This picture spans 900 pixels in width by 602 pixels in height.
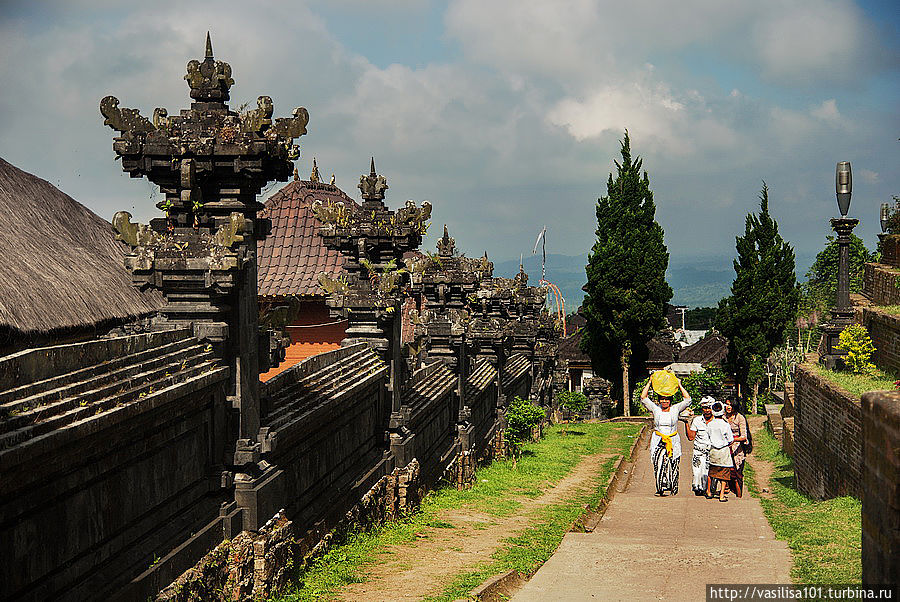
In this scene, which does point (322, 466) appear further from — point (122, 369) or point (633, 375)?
point (633, 375)

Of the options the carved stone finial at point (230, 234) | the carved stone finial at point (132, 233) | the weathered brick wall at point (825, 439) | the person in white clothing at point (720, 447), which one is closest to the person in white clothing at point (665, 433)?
the person in white clothing at point (720, 447)

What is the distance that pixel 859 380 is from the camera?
1633 cm

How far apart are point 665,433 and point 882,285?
45.0ft

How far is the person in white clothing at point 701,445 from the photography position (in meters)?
13.1

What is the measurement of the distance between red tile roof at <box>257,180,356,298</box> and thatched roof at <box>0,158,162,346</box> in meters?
5.87

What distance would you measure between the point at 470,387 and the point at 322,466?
10493 mm

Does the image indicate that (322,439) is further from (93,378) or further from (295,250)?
(295,250)

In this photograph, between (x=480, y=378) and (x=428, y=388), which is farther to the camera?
(x=480, y=378)

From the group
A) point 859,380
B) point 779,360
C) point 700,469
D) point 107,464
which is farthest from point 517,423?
point 779,360

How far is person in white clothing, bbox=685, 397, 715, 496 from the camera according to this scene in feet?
42.8

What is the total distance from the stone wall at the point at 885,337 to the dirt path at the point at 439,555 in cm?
736

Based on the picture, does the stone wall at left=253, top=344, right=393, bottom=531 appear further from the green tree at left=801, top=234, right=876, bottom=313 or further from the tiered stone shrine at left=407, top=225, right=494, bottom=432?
the green tree at left=801, top=234, right=876, bottom=313

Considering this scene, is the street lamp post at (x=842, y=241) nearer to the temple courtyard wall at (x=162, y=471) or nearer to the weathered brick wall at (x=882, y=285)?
the weathered brick wall at (x=882, y=285)

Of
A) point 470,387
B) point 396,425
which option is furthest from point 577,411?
point 396,425
